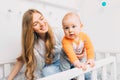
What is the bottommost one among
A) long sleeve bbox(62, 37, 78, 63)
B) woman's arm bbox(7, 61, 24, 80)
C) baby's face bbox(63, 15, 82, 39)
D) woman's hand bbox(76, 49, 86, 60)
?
woman's arm bbox(7, 61, 24, 80)

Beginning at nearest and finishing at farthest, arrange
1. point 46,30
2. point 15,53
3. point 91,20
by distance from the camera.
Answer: point 46,30 < point 15,53 < point 91,20

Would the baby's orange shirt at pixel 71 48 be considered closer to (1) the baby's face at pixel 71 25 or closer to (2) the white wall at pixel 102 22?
(1) the baby's face at pixel 71 25

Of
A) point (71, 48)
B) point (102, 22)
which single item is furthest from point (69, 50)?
point (102, 22)

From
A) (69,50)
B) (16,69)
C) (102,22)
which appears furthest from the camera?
(102,22)

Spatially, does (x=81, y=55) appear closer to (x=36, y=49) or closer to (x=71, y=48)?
(x=71, y=48)

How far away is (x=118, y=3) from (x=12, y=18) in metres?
0.96

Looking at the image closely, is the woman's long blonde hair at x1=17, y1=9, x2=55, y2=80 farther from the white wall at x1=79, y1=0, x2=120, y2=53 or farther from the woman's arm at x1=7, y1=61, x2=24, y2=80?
the white wall at x1=79, y1=0, x2=120, y2=53

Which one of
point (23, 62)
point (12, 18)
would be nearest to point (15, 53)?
point (23, 62)

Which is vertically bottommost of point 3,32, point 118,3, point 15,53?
point 15,53

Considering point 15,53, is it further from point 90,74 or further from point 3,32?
point 90,74

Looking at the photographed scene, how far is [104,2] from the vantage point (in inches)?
72.0

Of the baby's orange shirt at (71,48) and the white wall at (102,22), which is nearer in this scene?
the baby's orange shirt at (71,48)

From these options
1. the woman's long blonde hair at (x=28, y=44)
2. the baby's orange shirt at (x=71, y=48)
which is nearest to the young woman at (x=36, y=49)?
the woman's long blonde hair at (x=28, y=44)

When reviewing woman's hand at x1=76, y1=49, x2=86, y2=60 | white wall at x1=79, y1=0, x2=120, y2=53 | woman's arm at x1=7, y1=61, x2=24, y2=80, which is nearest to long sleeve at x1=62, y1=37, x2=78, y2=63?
woman's hand at x1=76, y1=49, x2=86, y2=60
